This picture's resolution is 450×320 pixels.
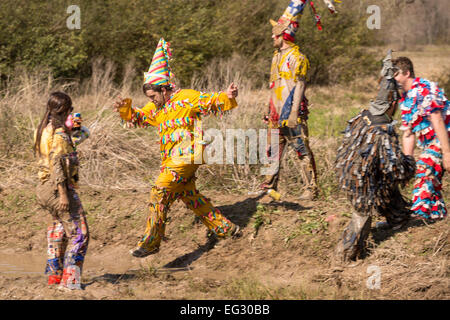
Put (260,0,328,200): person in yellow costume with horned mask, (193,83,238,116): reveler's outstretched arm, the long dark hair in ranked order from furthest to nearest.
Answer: (260,0,328,200): person in yellow costume with horned mask
(193,83,238,116): reveler's outstretched arm
the long dark hair

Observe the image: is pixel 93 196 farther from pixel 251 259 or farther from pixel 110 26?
pixel 110 26

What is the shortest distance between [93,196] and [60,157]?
287cm

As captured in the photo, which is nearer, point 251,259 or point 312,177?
point 251,259

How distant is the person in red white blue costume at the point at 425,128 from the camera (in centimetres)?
513

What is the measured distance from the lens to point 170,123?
5211mm

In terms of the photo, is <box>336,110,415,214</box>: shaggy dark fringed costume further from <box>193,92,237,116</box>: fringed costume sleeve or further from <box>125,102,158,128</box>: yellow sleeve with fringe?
<box>125,102,158,128</box>: yellow sleeve with fringe

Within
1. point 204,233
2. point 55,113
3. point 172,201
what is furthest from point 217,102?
point 204,233

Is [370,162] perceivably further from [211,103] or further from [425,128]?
[211,103]

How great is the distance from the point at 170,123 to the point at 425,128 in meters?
2.31

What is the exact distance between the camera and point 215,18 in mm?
14672

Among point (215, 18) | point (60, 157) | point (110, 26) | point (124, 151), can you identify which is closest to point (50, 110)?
point (60, 157)

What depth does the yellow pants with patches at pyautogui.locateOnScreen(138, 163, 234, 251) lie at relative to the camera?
522cm

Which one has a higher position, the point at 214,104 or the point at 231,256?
A: the point at 214,104

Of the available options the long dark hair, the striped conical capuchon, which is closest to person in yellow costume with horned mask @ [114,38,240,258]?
the striped conical capuchon
